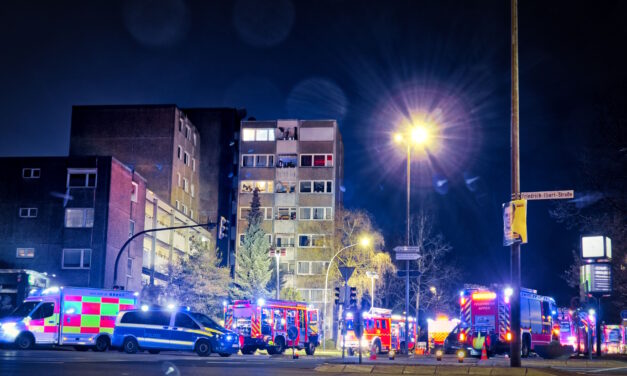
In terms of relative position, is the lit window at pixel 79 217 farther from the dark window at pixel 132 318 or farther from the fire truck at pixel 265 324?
the dark window at pixel 132 318

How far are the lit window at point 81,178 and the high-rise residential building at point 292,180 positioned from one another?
3195cm

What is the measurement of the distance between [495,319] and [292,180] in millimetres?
58863

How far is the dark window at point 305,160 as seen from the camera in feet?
295

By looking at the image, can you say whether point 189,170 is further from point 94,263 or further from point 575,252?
point 575,252

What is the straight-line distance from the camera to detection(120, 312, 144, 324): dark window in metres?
31.8

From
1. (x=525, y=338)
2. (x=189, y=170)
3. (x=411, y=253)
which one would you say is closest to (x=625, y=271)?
(x=525, y=338)

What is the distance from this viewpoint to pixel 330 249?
224ft

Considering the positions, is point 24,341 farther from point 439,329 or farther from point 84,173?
point 439,329

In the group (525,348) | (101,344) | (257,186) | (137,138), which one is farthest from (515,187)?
(257,186)

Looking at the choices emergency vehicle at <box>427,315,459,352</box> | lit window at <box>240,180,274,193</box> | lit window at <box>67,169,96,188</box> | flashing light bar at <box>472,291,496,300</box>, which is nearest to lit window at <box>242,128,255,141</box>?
lit window at <box>240,180,274,193</box>

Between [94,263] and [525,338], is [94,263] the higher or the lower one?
the higher one

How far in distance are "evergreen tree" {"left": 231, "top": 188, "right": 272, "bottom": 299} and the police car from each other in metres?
41.9

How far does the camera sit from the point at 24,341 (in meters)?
33.6

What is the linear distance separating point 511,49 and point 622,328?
44.4 meters
